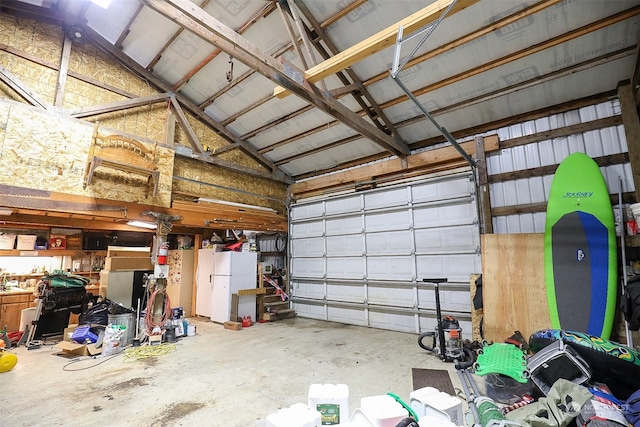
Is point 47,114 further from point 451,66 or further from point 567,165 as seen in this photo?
point 567,165

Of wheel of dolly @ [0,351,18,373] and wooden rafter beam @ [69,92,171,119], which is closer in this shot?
wheel of dolly @ [0,351,18,373]

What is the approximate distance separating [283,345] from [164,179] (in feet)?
12.7

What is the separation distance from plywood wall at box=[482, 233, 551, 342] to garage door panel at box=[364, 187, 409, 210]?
1.93m

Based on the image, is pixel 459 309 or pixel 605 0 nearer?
pixel 605 0

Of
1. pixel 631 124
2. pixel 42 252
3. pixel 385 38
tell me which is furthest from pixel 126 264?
pixel 631 124

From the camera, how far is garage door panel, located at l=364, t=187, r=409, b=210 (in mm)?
5984

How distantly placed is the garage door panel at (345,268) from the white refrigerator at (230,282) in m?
1.88

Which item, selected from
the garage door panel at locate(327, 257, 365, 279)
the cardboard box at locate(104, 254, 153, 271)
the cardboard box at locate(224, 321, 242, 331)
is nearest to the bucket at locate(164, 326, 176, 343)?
the cardboard box at locate(224, 321, 242, 331)

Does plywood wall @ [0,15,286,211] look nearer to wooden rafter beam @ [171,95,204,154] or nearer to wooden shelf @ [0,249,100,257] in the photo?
wooden rafter beam @ [171,95,204,154]

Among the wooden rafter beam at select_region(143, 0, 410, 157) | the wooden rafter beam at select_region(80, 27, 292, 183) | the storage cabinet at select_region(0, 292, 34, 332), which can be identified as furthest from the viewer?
the wooden rafter beam at select_region(80, 27, 292, 183)

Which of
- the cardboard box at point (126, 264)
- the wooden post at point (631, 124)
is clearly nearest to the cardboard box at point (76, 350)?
the cardboard box at point (126, 264)

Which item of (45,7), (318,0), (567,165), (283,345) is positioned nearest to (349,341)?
(283,345)

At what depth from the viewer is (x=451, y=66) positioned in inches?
171

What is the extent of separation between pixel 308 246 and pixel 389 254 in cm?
230
